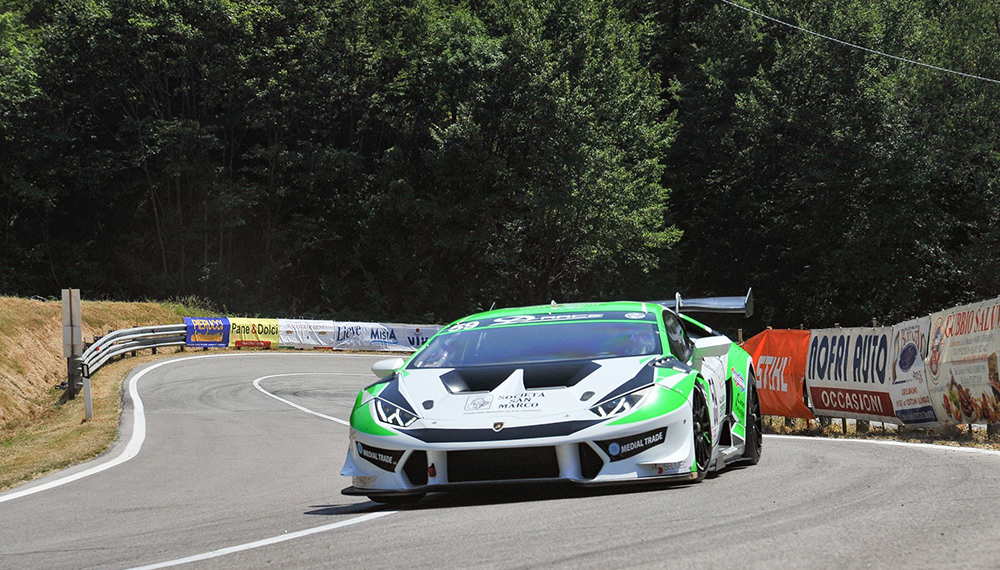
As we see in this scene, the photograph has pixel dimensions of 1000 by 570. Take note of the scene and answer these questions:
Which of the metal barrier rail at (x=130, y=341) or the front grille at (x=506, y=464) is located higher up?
the metal barrier rail at (x=130, y=341)

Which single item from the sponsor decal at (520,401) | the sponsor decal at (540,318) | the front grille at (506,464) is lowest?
the front grille at (506,464)

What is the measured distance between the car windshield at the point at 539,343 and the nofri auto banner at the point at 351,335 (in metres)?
38.0

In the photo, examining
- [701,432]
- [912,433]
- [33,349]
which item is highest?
[33,349]

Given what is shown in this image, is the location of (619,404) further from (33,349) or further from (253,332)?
(253,332)

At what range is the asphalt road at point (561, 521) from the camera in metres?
4.90

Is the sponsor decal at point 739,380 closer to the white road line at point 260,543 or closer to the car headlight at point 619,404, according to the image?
the car headlight at point 619,404

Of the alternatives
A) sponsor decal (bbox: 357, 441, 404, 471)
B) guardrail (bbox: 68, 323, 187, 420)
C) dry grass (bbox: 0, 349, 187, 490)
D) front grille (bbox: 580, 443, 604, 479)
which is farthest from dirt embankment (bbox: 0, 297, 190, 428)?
front grille (bbox: 580, 443, 604, 479)

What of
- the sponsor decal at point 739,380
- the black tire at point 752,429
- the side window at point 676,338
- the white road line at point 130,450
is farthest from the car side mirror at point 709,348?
the white road line at point 130,450

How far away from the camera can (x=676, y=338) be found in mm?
8477

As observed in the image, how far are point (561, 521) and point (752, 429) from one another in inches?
162

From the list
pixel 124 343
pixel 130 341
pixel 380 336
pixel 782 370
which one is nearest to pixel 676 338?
pixel 782 370

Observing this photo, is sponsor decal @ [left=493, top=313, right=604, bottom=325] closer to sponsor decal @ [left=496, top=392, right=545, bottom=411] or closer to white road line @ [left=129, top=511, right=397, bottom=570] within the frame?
sponsor decal @ [left=496, top=392, right=545, bottom=411]

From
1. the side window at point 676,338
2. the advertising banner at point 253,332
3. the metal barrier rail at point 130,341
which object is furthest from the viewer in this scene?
the advertising banner at point 253,332

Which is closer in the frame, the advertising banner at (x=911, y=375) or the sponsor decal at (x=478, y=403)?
the sponsor decal at (x=478, y=403)
